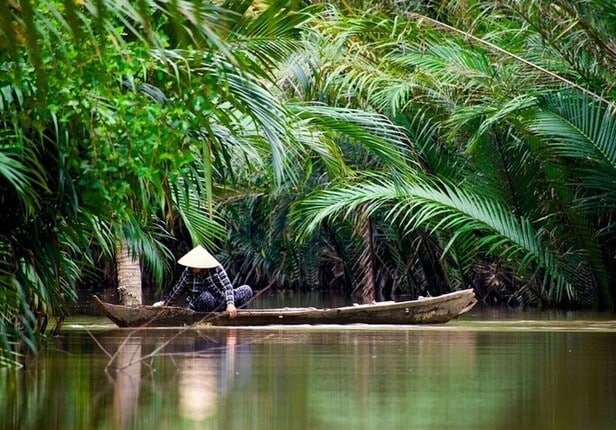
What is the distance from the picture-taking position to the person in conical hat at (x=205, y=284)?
52.5 ft

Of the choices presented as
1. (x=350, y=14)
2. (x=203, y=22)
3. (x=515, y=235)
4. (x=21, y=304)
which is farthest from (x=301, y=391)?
(x=350, y=14)

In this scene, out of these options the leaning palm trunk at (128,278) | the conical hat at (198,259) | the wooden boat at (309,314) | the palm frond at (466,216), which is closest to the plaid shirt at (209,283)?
the conical hat at (198,259)

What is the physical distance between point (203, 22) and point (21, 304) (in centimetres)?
507

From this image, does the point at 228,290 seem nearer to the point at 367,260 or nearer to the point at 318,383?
the point at 318,383

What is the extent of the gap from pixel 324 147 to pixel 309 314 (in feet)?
8.64

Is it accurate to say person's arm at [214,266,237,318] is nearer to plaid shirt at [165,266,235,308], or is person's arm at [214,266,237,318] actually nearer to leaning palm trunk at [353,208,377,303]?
plaid shirt at [165,266,235,308]

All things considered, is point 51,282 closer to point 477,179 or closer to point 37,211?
point 37,211

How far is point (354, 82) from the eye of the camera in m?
20.6

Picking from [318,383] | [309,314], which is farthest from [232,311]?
[318,383]

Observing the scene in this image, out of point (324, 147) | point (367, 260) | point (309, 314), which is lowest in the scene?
point (309, 314)

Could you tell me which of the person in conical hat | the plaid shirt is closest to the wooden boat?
the person in conical hat

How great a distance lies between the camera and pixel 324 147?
45.2 feet

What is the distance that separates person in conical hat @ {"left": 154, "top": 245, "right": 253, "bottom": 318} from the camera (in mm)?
16016

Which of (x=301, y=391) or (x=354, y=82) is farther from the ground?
(x=354, y=82)
